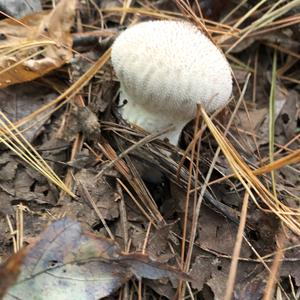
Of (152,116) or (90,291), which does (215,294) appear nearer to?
(90,291)

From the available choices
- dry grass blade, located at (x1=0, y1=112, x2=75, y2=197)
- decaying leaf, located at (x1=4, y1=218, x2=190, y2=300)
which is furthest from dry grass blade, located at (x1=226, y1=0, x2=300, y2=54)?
decaying leaf, located at (x1=4, y1=218, x2=190, y2=300)

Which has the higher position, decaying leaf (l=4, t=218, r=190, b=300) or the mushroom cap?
the mushroom cap

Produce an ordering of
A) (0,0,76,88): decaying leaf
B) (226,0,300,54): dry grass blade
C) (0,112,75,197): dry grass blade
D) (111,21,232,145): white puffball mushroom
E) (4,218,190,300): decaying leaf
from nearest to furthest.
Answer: (4,218,190,300): decaying leaf → (111,21,232,145): white puffball mushroom → (0,112,75,197): dry grass blade → (0,0,76,88): decaying leaf → (226,0,300,54): dry grass blade

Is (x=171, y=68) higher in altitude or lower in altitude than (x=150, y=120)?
higher

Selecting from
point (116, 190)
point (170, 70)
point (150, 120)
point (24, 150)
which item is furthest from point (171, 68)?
point (24, 150)

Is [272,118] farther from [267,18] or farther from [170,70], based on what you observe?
[170,70]

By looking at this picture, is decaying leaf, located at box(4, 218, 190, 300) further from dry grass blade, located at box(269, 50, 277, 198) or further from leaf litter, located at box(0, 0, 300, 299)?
dry grass blade, located at box(269, 50, 277, 198)

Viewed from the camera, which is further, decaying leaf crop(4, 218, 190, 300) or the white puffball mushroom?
the white puffball mushroom
